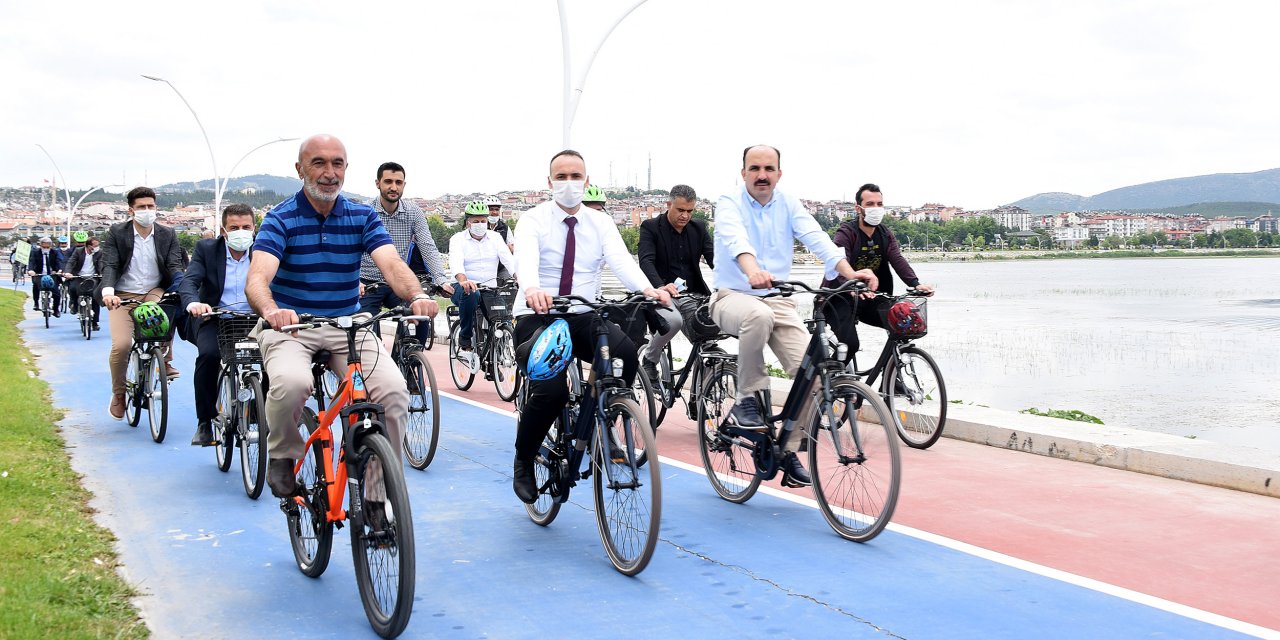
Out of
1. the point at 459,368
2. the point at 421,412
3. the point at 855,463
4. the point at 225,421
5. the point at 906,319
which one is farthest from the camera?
the point at 459,368

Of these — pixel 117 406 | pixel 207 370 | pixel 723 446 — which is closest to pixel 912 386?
pixel 723 446

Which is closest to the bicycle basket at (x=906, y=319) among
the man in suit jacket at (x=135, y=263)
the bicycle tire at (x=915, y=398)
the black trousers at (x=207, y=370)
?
the bicycle tire at (x=915, y=398)

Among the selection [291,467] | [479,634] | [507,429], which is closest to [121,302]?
[507,429]

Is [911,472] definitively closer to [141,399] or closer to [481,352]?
[481,352]

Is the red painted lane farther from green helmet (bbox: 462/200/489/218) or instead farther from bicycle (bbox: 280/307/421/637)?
green helmet (bbox: 462/200/489/218)

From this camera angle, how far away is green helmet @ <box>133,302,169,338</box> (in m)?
8.81

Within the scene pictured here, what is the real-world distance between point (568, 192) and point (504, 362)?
567 centimetres

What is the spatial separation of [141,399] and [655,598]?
6493mm

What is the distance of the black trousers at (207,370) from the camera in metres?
7.93

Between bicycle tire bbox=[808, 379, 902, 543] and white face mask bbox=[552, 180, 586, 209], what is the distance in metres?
1.66

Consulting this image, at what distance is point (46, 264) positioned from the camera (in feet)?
84.7

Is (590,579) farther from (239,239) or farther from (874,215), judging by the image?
(874,215)

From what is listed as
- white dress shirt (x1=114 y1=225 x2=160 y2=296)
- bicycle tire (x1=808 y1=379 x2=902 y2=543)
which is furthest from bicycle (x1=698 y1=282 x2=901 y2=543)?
white dress shirt (x1=114 y1=225 x2=160 y2=296)

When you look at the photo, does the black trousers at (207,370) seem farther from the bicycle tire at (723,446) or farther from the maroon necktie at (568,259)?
the bicycle tire at (723,446)
